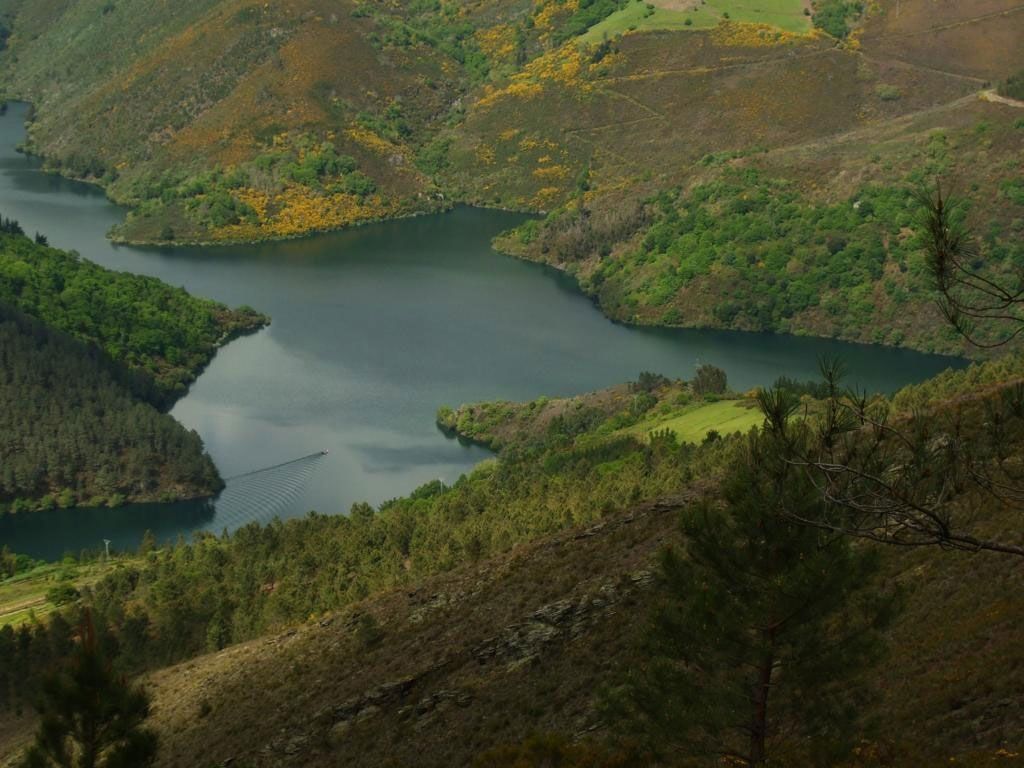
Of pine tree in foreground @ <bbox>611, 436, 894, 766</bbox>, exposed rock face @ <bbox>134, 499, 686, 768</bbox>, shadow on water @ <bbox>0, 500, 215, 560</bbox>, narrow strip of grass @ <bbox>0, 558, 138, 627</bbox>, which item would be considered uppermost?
pine tree in foreground @ <bbox>611, 436, 894, 766</bbox>

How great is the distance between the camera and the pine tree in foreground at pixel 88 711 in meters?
28.1

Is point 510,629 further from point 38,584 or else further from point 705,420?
point 705,420

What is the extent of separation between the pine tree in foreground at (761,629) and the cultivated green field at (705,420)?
58833mm

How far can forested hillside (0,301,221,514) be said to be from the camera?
105938 mm

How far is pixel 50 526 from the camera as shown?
10200 centimetres

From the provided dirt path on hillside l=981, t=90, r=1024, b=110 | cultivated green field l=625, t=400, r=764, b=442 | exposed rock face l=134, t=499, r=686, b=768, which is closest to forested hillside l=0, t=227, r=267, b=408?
cultivated green field l=625, t=400, r=764, b=442

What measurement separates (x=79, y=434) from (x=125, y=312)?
27635 millimetres

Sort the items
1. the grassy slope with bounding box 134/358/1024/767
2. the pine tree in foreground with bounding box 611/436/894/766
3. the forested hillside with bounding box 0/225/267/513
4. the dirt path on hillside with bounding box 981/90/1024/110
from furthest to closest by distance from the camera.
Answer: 1. the dirt path on hillside with bounding box 981/90/1024/110
2. the forested hillside with bounding box 0/225/267/513
3. the grassy slope with bounding box 134/358/1024/767
4. the pine tree in foreground with bounding box 611/436/894/766

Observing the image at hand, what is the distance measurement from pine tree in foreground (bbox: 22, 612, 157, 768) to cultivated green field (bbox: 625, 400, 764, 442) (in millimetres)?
57637

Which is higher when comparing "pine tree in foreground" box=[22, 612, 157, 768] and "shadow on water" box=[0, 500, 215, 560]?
"pine tree in foreground" box=[22, 612, 157, 768]

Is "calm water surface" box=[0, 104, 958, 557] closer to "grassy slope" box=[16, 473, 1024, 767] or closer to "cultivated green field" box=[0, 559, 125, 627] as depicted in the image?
"cultivated green field" box=[0, 559, 125, 627]

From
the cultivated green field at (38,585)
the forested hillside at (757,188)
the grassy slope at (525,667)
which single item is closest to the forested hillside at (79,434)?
the cultivated green field at (38,585)

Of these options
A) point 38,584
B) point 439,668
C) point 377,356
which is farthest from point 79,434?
point 439,668

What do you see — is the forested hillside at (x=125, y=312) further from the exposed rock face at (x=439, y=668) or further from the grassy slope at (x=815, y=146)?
the exposed rock face at (x=439, y=668)
